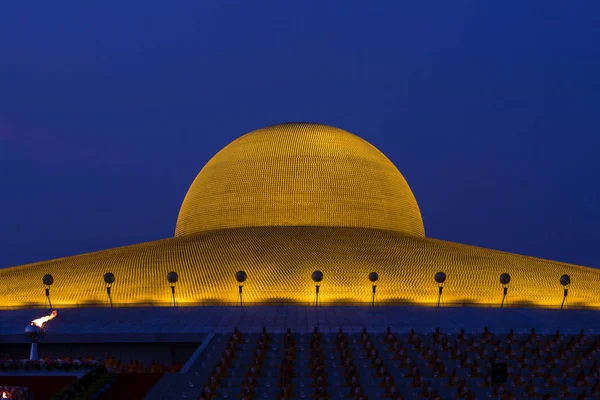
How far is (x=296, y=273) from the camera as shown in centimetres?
3884

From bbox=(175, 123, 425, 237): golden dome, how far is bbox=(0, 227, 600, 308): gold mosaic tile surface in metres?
3.14

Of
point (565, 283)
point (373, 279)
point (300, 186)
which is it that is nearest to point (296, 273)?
point (373, 279)

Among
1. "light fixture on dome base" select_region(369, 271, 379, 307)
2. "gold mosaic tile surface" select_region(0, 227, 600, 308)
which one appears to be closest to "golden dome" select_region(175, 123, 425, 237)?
"gold mosaic tile surface" select_region(0, 227, 600, 308)

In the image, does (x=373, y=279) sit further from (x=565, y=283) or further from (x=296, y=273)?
(x=565, y=283)

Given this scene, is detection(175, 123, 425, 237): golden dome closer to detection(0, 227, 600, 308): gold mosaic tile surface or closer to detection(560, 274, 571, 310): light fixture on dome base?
detection(0, 227, 600, 308): gold mosaic tile surface

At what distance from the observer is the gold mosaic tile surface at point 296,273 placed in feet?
126

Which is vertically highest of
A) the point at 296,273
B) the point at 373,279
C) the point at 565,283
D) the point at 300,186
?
the point at 300,186

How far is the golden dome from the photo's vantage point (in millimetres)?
47062

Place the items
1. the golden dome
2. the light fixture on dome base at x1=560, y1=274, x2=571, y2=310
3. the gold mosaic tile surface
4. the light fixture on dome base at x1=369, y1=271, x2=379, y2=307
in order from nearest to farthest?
the light fixture on dome base at x1=369, y1=271, x2=379, y2=307 < the light fixture on dome base at x1=560, y1=274, x2=571, y2=310 < the gold mosaic tile surface < the golden dome

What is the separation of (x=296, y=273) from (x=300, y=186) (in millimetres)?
9279

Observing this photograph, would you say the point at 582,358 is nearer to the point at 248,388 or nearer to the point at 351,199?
the point at 248,388

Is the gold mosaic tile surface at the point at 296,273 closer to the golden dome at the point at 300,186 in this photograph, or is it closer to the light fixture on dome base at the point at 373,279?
the light fixture on dome base at the point at 373,279

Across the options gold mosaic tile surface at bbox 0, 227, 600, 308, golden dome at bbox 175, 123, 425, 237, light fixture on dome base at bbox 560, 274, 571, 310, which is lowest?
light fixture on dome base at bbox 560, 274, 571, 310

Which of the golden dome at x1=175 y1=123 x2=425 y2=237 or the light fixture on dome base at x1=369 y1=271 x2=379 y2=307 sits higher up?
the golden dome at x1=175 y1=123 x2=425 y2=237
